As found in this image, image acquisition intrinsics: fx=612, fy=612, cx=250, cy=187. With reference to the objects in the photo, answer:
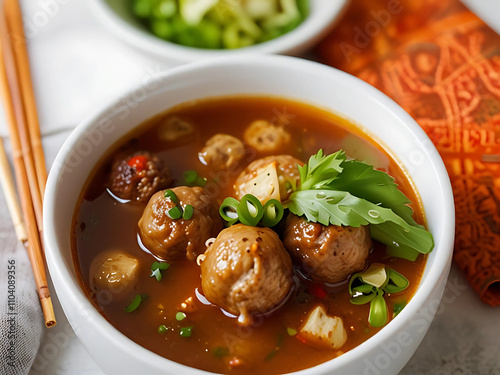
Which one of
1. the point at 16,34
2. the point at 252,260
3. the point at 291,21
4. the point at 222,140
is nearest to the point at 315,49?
the point at 291,21

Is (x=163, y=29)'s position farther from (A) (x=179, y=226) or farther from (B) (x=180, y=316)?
(B) (x=180, y=316)

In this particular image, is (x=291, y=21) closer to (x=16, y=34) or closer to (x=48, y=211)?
(x=16, y=34)

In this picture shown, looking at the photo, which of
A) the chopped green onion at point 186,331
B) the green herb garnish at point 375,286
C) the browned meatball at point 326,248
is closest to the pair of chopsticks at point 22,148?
the chopped green onion at point 186,331

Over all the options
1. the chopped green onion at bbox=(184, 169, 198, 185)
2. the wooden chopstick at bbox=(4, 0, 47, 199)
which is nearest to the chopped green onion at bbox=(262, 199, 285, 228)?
the chopped green onion at bbox=(184, 169, 198, 185)

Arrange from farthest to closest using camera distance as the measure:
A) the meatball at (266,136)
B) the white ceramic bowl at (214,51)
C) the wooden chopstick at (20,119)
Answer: the white ceramic bowl at (214,51)
the wooden chopstick at (20,119)
the meatball at (266,136)

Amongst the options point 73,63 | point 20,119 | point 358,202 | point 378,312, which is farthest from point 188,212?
point 73,63

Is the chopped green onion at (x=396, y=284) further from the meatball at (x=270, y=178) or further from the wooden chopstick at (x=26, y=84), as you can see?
the wooden chopstick at (x=26, y=84)
